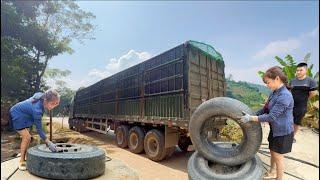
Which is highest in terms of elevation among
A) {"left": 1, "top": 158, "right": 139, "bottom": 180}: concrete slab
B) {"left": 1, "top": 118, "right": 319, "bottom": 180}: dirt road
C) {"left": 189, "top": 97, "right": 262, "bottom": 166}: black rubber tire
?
{"left": 189, "top": 97, "right": 262, "bottom": 166}: black rubber tire

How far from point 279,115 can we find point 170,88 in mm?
4581

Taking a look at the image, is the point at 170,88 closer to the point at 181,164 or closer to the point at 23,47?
the point at 181,164

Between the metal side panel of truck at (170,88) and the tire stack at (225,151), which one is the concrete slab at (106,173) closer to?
the tire stack at (225,151)

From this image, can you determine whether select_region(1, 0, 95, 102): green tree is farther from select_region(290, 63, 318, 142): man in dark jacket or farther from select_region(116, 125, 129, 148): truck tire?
select_region(290, 63, 318, 142): man in dark jacket

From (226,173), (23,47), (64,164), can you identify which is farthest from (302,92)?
(23,47)

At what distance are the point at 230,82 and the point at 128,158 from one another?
81.9ft

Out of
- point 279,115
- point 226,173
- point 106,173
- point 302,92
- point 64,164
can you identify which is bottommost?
point 106,173

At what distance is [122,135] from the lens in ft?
35.6

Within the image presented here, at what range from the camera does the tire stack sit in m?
3.82

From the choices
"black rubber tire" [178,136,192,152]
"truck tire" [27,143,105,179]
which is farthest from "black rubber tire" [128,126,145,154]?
"truck tire" [27,143,105,179]

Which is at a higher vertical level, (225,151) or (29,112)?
(29,112)

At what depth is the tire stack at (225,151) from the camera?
3.82 m

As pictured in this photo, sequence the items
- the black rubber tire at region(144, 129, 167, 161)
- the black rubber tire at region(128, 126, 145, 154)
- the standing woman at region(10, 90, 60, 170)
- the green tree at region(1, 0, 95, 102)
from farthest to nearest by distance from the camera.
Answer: the green tree at region(1, 0, 95, 102) → the black rubber tire at region(128, 126, 145, 154) → the black rubber tire at region(144, 129, 167, 161) → the standing woman at region(10, 90, 60, 170)

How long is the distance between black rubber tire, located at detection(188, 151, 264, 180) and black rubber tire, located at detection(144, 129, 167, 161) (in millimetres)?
4006
